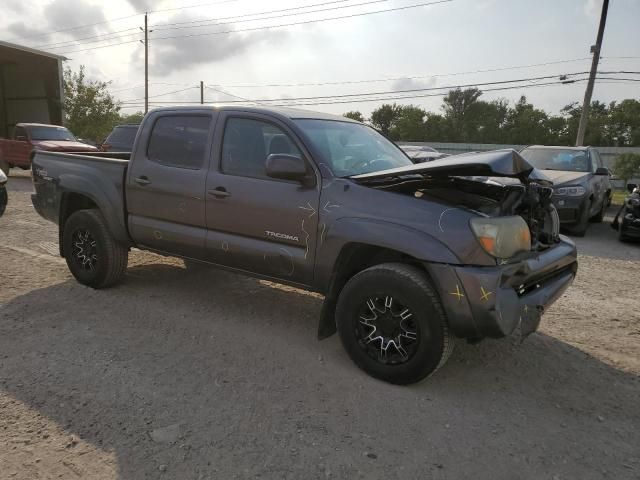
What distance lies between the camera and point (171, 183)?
429 cm

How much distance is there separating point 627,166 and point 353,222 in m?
23.5

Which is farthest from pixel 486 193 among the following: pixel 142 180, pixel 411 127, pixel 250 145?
pixel 411 127

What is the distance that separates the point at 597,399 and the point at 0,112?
34429 millimetres

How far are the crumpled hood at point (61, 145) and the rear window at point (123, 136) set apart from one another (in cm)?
58

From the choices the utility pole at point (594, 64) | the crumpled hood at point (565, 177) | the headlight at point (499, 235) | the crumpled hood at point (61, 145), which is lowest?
the crumpled hood at point (61, 145)

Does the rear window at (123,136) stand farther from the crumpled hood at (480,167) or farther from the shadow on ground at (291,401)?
the crumpled hood at (480,167)

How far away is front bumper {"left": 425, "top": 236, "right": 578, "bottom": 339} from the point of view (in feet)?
9.52

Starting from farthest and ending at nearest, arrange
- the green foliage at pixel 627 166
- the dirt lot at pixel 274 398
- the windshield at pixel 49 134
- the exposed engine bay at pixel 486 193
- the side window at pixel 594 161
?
the green foliage at pixel 627 166 → the windshield at pixel 49 134 → the side window at pixel 594 161 → the exposed engine bay at pixel 486 193 → the dirt lot at pixel 274 398

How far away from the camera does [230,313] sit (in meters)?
4.55

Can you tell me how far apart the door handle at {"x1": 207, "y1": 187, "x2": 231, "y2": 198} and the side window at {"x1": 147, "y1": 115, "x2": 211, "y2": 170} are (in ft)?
1.04

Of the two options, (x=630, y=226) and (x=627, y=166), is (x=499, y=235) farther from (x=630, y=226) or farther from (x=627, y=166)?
(x=627, y=166)

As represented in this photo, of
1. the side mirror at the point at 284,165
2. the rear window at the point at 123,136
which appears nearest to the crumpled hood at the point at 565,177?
the side mirror at the point at 284,165

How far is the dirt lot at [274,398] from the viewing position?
251cm

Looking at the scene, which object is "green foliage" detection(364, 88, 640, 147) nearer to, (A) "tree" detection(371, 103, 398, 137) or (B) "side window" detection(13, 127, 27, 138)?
(A) "tree" detection(371, 103, 398, 137)
